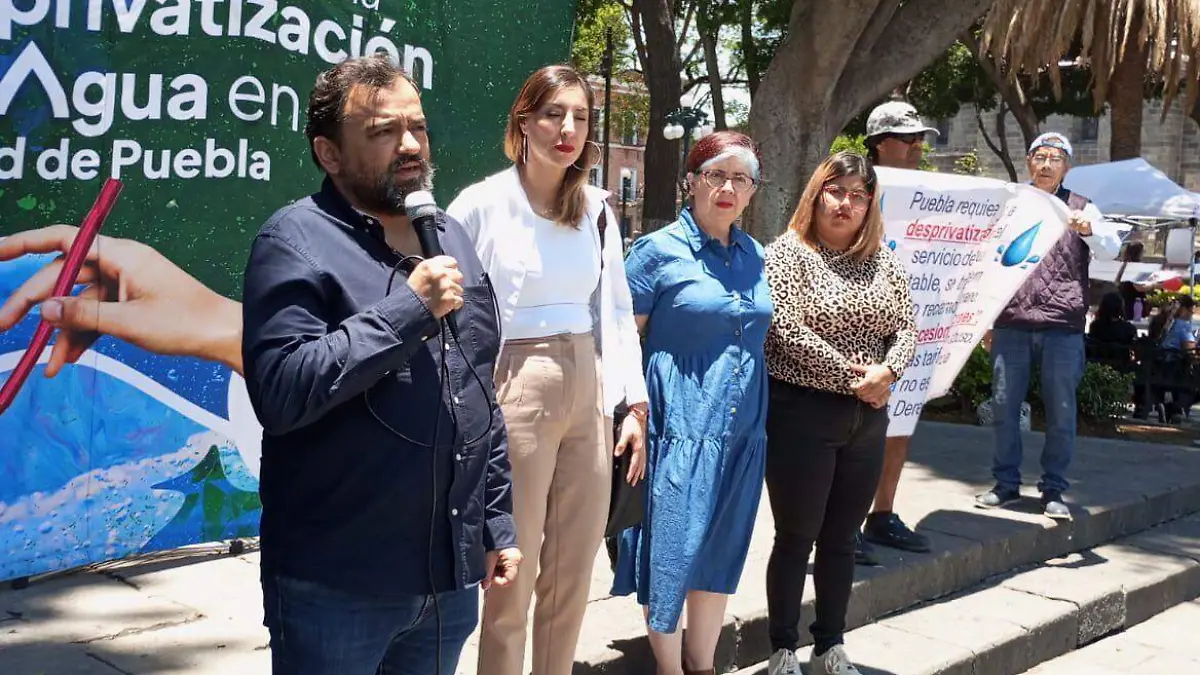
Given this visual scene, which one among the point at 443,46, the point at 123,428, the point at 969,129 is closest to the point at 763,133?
the point at 443,46

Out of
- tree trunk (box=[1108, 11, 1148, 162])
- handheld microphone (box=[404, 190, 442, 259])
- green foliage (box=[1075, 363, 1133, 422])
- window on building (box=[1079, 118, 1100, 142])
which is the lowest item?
green foliage (box=[1075, 363, 1133, 422])

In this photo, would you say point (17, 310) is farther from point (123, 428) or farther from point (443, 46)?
point (443, 46)

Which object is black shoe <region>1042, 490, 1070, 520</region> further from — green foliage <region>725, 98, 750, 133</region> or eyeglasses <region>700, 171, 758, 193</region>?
green foliage <region>725, 98, 750, 133</region>

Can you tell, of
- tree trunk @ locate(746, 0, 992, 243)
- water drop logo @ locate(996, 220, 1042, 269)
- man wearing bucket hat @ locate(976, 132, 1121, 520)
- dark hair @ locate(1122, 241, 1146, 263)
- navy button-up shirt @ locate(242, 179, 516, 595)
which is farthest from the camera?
dark hair @ locate(1122, 241, 1146, 263)

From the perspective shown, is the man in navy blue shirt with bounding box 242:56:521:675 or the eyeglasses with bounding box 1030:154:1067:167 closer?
the man in navy blue shirt with bounding box 242:56:521:675

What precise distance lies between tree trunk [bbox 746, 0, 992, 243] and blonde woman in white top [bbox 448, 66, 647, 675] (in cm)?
493

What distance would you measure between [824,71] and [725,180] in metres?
4.45

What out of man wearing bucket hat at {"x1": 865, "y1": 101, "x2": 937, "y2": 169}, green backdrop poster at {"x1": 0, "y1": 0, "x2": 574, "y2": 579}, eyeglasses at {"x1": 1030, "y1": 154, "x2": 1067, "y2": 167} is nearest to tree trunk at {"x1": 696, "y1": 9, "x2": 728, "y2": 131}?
eyeglasses at {"x1": 1030, "y1": 154, "x2": 1067, "y2": 167}

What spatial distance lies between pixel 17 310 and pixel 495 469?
2442 millimetres

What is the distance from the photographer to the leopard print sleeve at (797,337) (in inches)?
167

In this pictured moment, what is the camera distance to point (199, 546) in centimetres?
514

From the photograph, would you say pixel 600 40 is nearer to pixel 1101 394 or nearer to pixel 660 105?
pixel 660 105

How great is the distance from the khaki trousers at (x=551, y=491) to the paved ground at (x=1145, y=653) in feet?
9.06

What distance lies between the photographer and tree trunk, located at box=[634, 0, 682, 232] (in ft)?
44.1
